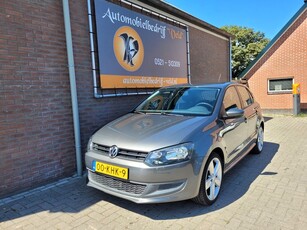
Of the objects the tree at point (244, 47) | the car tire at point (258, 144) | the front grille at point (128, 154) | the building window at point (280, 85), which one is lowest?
the car tire at point (258, 144)

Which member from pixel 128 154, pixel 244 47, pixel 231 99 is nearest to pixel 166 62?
pixel 231 99

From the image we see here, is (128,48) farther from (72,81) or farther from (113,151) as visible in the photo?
(113,151)

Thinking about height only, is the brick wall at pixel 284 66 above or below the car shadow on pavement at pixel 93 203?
above

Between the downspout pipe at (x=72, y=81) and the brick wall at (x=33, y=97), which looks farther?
the downspout pipe at (x=72, y=81)

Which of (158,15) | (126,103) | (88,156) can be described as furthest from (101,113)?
(158,15)

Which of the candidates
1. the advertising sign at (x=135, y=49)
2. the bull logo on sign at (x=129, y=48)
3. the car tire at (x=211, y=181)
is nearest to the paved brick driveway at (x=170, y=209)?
the car tire at (x=211, y=181)

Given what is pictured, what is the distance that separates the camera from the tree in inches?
1282

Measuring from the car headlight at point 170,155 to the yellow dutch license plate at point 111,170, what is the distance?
1.04 feet

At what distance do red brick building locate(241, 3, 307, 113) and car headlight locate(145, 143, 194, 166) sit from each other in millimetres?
12074

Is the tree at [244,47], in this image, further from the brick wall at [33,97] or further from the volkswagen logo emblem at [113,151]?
the volkswagen logo emblem at [113,151]

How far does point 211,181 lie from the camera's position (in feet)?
10.3

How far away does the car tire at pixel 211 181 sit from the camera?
2945 mm

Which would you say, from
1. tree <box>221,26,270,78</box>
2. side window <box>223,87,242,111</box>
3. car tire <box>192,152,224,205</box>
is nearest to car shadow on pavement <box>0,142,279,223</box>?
car tire <box>192,152,224,205</box>

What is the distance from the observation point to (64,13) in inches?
161
